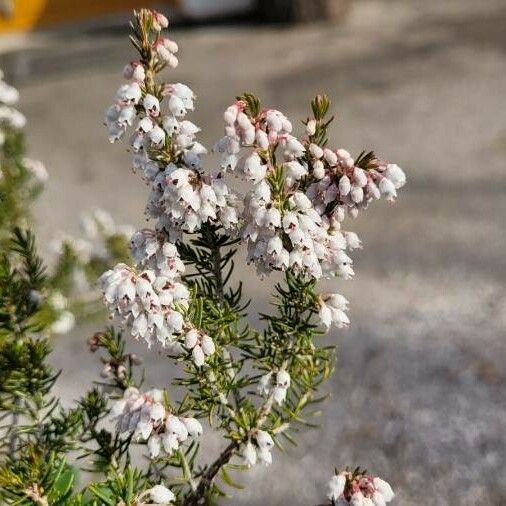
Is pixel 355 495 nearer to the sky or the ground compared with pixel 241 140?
nearer to the ground

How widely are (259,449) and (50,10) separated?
9.75 meters

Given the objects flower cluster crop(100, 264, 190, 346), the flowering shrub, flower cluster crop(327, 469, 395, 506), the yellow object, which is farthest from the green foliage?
the yellow object

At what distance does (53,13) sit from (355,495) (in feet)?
32.9

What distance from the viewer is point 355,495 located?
5.50ft

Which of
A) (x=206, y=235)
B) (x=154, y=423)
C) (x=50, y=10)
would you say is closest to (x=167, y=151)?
(x=206, y=235)

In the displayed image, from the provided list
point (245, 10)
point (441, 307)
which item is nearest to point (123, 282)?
point (441, 307)

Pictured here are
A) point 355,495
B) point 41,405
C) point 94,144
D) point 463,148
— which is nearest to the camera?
point 355,495

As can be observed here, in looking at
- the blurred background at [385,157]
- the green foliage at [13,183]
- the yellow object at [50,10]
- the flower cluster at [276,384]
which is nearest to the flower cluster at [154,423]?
the flower cluster at [276,384]

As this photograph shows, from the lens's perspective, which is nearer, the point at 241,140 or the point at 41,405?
the point at 241,140

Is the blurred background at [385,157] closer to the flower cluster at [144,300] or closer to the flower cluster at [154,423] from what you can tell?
the flower cluster at [154,423]

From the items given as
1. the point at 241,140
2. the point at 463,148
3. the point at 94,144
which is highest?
the point at 94,144

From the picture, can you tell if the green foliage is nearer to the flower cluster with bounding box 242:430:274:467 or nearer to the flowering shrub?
the flowering shrub

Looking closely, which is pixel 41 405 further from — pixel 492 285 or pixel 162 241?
pixel 492 285

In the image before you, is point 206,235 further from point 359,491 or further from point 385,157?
point 385,157
